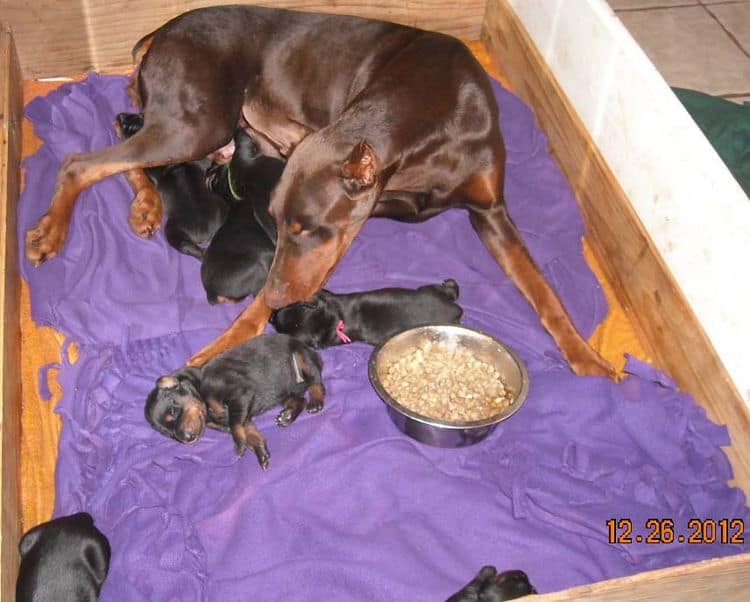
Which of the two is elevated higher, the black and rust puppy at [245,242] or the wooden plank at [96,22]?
the wooden plank at [96,22]

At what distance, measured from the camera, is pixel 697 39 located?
4312mm

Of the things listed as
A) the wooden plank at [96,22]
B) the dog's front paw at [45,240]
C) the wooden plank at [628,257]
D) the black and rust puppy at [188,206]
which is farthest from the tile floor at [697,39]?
the dog's front paw at [45,240]

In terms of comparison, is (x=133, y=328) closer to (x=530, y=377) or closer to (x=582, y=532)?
(x=530, y=377)

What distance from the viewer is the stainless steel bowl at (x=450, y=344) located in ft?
8.00

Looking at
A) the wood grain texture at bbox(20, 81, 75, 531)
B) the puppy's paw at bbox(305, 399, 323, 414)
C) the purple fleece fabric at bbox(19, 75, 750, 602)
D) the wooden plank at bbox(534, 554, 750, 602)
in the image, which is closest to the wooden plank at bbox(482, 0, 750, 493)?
the purple fleece fabric at bbox(19, 75, 750, 602)

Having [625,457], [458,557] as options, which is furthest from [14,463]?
[625,457]

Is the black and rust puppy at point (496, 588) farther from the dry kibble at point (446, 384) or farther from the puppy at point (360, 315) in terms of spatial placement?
the puppy at point (360, 315)

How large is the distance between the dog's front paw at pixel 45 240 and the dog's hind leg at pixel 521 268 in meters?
1.51

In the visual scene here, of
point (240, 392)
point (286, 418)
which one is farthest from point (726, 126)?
point (240, 392)

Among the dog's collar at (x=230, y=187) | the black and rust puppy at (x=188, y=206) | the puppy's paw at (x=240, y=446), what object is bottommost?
the puppy's paw at (x=240, y=446)

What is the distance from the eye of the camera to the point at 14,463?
96.0 inches

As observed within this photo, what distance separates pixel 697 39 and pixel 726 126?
910mm

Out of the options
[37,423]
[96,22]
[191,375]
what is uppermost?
[96,22]

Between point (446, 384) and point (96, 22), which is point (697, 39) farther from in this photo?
point (96, 22)
